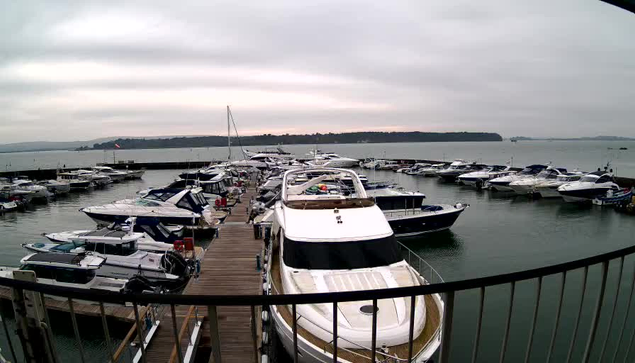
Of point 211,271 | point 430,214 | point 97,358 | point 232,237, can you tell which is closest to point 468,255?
point 430,214

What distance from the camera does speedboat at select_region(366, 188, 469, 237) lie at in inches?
779

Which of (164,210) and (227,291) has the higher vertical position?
(227,291)

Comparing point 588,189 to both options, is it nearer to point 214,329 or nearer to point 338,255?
point 338,255

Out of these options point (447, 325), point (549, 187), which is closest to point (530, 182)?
point (549, 187)

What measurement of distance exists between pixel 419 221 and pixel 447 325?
18658 millimetres

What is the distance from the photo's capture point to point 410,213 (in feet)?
67.9

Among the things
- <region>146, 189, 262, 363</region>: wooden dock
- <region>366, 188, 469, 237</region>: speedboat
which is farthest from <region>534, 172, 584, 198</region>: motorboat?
<region>146, 189, 262, 363</region>: wooden dock

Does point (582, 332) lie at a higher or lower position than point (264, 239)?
lower

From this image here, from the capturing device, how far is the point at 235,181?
37.4m

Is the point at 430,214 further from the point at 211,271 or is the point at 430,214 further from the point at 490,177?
the point at 490,177

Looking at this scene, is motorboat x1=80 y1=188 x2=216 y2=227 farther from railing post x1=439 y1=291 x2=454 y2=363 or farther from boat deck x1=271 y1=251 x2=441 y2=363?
railing post x1=439 y1=291 x2=454 y2=363

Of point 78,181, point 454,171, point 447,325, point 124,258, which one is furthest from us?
point 454,171

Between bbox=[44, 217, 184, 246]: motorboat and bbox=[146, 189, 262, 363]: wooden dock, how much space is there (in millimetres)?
2801

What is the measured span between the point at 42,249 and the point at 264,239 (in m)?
8.16
